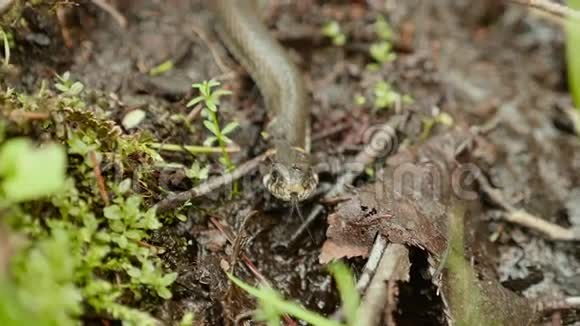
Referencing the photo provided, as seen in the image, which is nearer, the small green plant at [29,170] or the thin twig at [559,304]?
the small green plant at [29,170]

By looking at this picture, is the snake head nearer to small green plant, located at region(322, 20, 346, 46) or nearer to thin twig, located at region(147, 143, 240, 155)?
thin twig, located at region(147, 143, 240, 155)

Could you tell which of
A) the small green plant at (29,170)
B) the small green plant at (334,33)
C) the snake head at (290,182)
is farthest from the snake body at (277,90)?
the small green plant at (29,170)

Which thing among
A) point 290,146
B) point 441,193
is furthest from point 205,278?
point 441,193

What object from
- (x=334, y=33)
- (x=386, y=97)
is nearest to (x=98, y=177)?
(x=386, y=97)

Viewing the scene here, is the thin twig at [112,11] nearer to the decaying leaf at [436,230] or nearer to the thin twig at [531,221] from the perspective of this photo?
the decaying leaf at [436,230]

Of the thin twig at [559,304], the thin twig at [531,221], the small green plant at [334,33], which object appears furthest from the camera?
the small green plant at [334,33]
